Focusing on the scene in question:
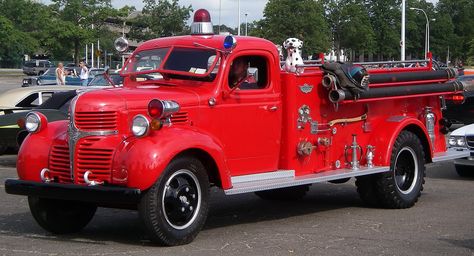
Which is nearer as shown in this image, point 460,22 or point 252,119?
point 252,119

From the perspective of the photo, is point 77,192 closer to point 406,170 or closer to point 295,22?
point 406,170

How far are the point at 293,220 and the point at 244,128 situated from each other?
1439 millimetres

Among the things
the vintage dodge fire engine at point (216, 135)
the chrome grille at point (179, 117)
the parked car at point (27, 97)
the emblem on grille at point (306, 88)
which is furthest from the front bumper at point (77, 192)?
the parked car at point (27, 97)

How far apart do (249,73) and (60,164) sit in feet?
7.62

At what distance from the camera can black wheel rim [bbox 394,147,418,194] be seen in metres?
9.79

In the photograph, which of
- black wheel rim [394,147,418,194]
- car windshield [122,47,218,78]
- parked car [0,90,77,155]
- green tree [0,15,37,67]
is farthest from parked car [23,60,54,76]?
car windshield [122,47,218,78]

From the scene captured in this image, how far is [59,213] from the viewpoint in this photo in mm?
7867

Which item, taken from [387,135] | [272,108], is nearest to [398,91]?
[387,135]

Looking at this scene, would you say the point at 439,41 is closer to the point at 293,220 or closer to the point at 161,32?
the point at 161,32

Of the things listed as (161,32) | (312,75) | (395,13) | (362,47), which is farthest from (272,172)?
(395,13)

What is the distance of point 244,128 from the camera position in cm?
806

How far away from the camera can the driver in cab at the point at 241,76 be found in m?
8.10

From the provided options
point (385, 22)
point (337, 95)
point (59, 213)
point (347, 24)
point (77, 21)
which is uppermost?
point (77, 21)

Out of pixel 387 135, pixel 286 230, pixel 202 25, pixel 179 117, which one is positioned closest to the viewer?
pixel 179 117
